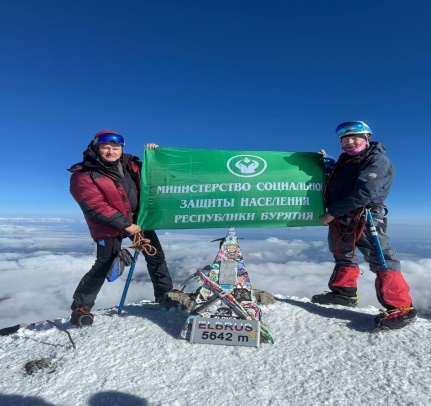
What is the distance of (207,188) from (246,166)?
0.90 m

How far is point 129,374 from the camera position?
11.0ft

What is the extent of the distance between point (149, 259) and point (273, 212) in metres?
2.73

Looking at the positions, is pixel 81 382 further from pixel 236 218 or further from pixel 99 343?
pixel 236 218

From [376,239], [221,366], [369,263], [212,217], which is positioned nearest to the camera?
[221,366]

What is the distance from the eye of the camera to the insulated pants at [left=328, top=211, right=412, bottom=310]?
4.42 metres

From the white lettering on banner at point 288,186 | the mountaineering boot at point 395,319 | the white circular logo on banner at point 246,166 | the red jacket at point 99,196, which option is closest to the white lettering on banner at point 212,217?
the white lettering on banner at point 288,186

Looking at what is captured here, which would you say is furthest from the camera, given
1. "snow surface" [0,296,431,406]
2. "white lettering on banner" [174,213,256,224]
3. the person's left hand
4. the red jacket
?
"white lettering on banner" [174,213,256,224]

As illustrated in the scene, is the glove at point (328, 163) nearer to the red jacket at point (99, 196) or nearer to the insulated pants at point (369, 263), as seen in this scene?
the insulated pants at point (369, 263)

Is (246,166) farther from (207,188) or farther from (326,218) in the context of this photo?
(326,218)

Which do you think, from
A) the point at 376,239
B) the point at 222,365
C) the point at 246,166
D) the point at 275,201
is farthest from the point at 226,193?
the point at 222,365

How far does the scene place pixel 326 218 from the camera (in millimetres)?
5203

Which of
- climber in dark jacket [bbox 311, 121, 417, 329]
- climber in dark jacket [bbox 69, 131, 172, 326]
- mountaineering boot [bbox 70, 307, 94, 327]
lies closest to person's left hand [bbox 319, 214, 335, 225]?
climber in dark jacket [bbox 311, 121, 417, 329]

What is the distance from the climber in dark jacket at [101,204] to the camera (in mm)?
4758

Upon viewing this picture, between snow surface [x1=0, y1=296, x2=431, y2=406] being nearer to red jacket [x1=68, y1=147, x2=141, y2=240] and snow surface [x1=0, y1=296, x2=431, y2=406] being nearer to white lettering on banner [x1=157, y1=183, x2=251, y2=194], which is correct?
red jacket [x1=68, y1=147, x2=141, y2=240]
